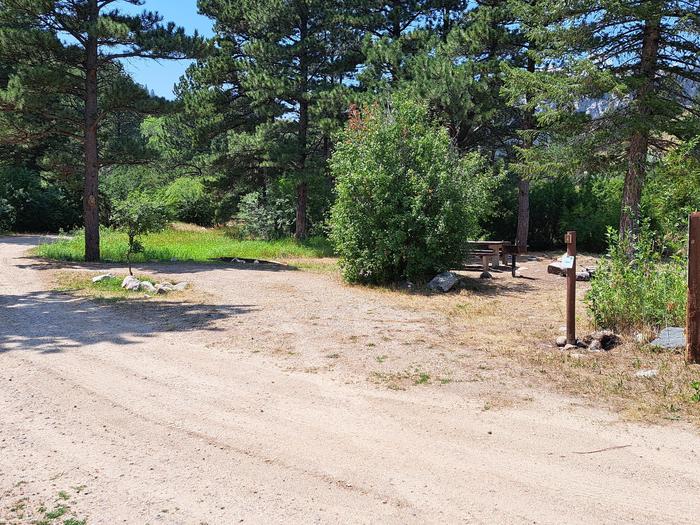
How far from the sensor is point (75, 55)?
1529 cm

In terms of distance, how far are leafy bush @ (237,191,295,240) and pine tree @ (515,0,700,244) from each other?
13.9 meters

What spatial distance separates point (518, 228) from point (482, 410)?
1742 centimetres

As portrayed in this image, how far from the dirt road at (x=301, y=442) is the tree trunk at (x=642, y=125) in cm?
827

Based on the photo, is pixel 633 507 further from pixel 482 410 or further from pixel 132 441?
pixel 132 441

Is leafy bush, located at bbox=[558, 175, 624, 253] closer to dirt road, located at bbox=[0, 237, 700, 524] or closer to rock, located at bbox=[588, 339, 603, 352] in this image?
rock, located at bbox=[588, 339, 603, 352]

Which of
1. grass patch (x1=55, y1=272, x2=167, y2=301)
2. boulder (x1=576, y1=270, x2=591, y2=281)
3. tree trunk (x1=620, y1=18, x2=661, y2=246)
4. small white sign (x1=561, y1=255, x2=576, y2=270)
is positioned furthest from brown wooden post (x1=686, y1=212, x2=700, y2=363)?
grass patch (x1=55, y1=272, x2=167, y2=301)

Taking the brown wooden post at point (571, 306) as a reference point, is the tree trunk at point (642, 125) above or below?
above

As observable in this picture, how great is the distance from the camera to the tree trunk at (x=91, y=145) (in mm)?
15383

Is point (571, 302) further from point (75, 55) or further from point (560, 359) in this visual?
point (75, 55)

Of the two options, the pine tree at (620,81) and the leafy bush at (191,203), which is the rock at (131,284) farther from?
the leafy bush at (191,203)

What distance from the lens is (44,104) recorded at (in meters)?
14.6

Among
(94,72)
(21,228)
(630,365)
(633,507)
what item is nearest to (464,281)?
(630,365)

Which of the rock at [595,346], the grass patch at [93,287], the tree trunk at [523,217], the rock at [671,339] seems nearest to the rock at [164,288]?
the grass patch at [93,287]

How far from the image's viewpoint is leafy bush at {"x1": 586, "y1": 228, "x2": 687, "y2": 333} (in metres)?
6.68
